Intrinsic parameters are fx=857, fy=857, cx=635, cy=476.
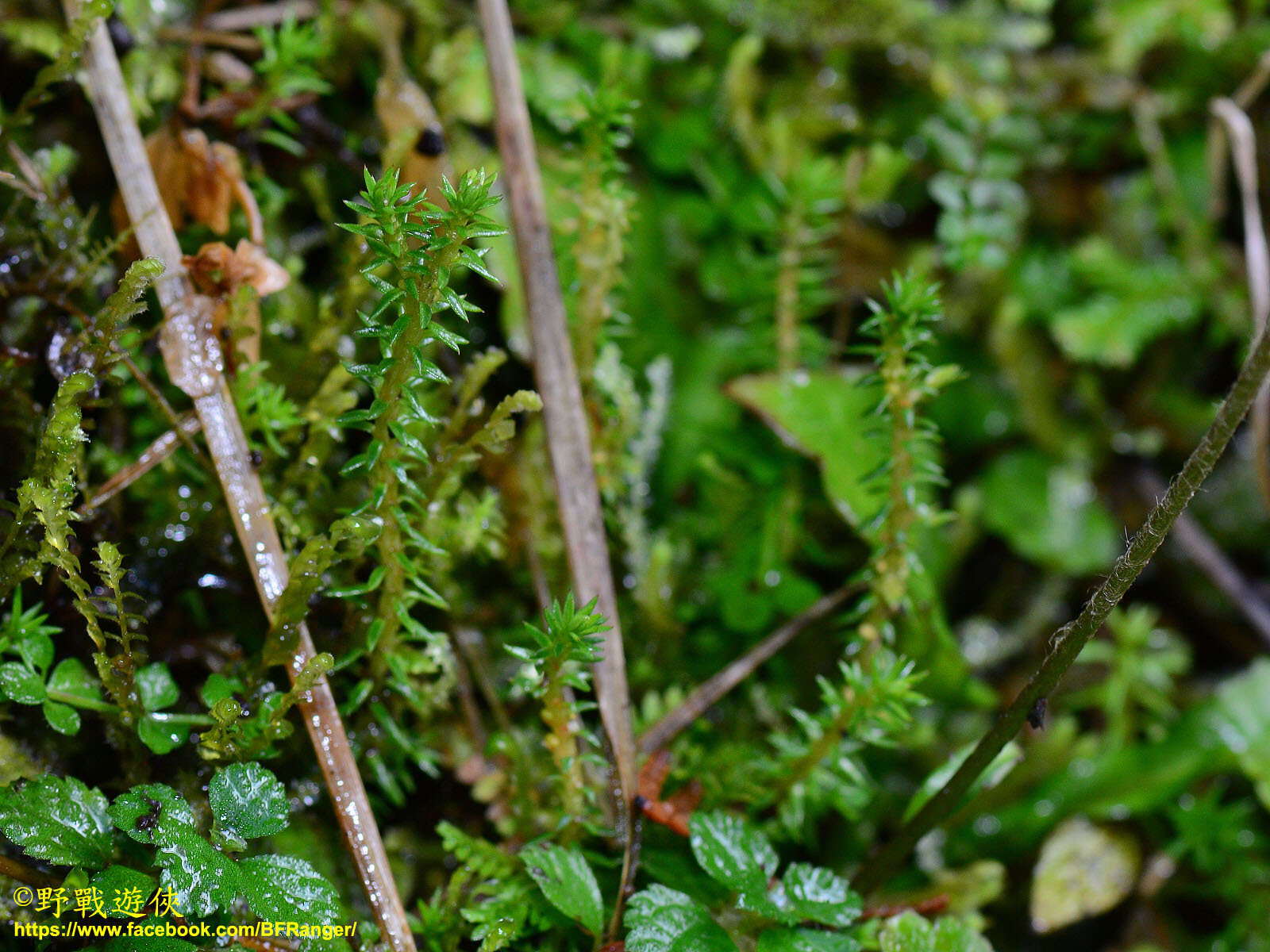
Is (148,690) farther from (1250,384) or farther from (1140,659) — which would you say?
(1140,659)

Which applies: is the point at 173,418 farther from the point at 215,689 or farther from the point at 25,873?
the point at 25,873

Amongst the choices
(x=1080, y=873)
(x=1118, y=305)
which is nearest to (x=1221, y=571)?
(x=1118, y=305)

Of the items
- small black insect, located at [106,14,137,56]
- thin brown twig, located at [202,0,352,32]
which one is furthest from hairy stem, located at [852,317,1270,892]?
small black insect, located at [106,14,137,56]

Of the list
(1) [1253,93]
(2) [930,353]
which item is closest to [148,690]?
(2) [930,353]

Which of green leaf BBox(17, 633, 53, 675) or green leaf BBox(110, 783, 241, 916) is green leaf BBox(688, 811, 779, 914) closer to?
green leaf BBox(110, 783, 241, 916)

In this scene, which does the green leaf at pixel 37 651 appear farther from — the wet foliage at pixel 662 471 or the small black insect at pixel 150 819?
the small black insect at pixel 150 819
